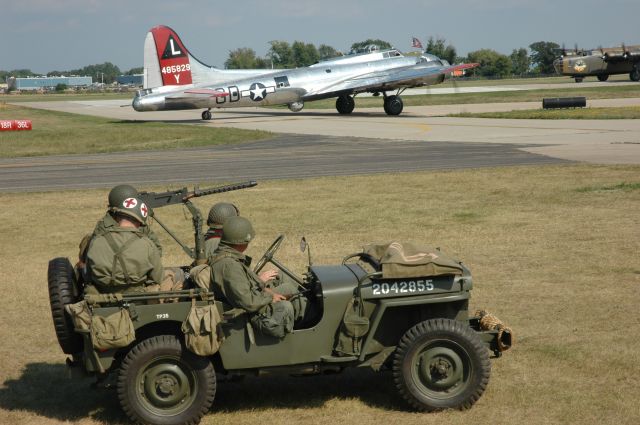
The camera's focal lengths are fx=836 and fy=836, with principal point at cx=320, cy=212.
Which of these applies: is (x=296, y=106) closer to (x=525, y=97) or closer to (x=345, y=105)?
(x=345, y=105)

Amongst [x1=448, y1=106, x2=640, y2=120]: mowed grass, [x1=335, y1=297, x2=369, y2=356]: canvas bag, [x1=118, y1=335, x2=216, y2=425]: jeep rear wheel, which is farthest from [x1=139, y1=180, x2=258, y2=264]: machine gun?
[x1=448, y1=106, x2=640, y2=120]: mowed grass

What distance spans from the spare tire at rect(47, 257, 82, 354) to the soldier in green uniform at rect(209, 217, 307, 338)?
4.19 ft

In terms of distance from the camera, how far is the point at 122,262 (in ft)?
23.2

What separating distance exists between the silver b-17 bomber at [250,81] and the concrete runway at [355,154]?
545cm

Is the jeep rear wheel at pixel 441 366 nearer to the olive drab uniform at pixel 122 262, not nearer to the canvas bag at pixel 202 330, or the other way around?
the canvas bag at pixel 202 330

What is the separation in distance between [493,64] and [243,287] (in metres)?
175

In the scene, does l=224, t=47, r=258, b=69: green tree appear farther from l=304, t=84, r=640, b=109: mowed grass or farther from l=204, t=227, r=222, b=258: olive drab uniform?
l=204, t=227, r=222, b=258: olive drab uniform

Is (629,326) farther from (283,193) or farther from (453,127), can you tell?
(453,127)

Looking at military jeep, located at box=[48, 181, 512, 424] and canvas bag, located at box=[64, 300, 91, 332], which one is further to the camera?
military jeep, located at box=[48, 181, 512, 424]

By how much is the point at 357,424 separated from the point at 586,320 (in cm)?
383

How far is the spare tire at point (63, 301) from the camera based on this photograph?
7125 millimetres

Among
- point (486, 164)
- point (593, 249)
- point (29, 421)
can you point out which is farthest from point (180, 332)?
point (486, 164)

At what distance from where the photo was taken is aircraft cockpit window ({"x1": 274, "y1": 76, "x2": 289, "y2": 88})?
164ft

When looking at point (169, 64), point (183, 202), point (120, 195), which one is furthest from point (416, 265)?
point (169, 64)
